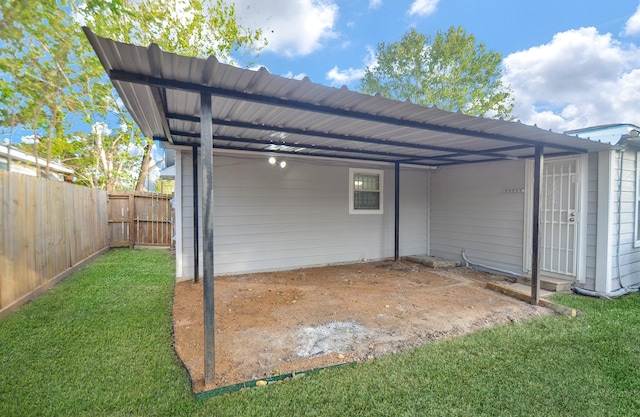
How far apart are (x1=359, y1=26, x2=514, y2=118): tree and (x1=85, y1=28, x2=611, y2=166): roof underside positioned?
11210 millimetres

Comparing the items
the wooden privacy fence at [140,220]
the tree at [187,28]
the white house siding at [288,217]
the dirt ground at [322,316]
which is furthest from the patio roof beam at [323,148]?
the wooden privacy fence at [140,220]

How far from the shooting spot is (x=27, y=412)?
2.01 m

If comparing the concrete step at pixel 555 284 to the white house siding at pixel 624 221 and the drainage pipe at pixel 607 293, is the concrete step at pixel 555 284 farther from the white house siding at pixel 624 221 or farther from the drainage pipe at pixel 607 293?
the white house siding at pixel 624 221

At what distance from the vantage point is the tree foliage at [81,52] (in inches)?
247

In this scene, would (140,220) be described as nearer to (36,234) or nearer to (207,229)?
(36,234)

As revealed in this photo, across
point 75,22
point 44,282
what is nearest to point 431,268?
point 44,282

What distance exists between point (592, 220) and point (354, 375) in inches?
189

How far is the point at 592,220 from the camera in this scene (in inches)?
189

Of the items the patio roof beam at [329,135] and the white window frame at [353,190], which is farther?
the white window frame at [353,190]

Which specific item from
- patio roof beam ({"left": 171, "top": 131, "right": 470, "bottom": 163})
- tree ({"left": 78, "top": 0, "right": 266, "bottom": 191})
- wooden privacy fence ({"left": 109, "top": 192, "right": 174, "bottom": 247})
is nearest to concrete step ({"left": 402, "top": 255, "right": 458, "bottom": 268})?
patio roof beam ({"left": 171, "top": 131, "right": 470, "bottom": 163})

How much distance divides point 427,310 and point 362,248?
322 centimetres

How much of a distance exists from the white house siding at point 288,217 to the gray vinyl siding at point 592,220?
346 cm

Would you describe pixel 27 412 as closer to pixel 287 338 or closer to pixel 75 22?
pixel 287 338

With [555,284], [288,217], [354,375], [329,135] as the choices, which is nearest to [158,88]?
[329,135]
